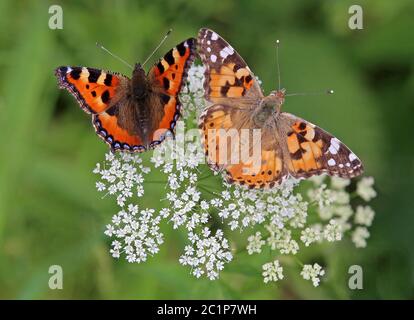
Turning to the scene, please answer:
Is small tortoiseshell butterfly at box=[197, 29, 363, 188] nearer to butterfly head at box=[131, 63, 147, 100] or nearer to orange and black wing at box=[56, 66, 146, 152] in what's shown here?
butterfly head at box=[131, 63, 147, 100]

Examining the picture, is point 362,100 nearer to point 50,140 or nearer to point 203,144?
point 203,144

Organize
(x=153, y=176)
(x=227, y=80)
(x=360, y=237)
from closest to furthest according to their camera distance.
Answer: (x=227, y=80) → (x=153, y=176) → (x=360, y=237)

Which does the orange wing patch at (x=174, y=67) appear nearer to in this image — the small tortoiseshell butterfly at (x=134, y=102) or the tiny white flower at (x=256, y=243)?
the small tortoiseshell butterfly at (x=134, y=102)

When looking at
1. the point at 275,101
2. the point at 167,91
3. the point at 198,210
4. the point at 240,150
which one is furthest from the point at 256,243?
the point at 167,91

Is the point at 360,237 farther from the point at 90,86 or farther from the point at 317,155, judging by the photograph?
the point at 90,86

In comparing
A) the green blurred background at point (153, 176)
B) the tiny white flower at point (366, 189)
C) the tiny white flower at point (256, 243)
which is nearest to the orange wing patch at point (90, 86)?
the green blurred background at point (153, 176)

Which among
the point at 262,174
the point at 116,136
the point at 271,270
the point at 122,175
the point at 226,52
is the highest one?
the point at 226,52
